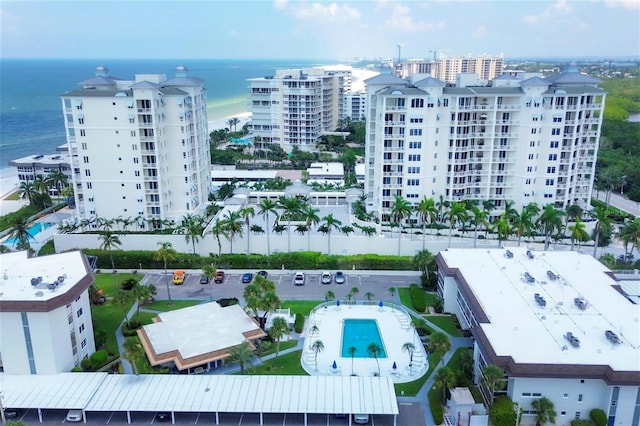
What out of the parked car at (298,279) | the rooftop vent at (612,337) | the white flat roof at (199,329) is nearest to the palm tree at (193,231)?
the white flat roof at (199,329)

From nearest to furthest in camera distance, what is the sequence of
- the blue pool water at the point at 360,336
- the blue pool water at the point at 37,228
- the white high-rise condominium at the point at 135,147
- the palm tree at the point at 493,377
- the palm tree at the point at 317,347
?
the palm tree at the point at 493,377 → the palm tree at the point at 317,347 → the blue pool water at the point at 360,336 → the white high-rise condominium at the point at 135,147 → the blue pool water at the point at 37,228

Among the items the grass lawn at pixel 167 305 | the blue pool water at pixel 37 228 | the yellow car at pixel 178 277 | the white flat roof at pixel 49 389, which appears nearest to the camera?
the white flat roof at pixel 49 389

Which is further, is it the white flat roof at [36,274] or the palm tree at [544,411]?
the white flat roof at [36,274]

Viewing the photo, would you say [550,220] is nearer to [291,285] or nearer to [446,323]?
[446,323]

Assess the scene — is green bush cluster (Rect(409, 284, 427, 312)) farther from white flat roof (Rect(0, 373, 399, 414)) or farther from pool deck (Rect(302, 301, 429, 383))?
white flat roof (Rect(0, 373, 399, 414))

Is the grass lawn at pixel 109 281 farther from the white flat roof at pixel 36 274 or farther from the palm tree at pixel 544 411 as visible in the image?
the palm tree at pixel 544 411

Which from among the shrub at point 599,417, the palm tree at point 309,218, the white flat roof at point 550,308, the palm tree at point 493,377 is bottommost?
the shrub at point 599,417

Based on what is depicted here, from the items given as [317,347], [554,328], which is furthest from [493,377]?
[317,347]
